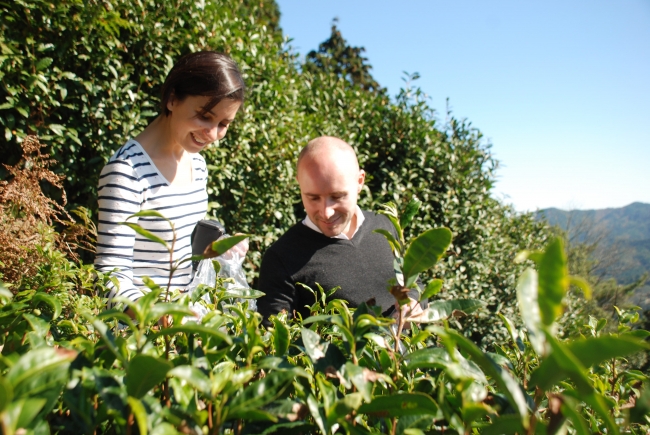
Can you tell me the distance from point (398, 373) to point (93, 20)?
354cm

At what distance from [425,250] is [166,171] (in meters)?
2.15

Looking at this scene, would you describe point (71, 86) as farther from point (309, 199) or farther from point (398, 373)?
point (398, 373)

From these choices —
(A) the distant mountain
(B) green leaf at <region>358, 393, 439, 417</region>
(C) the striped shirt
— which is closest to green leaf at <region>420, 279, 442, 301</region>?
(B) green leaf at <region>358, 393, 439, 417</region>

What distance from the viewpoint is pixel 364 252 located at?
311 centimetres

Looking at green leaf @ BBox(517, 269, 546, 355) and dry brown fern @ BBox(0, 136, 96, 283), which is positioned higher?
dry brown fern @ BBox(0, 136, 96, 283)

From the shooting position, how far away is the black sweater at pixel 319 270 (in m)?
2.86

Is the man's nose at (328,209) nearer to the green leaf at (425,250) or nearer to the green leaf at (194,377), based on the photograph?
the green leaf at (425,250)

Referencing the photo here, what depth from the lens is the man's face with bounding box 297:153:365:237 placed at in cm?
276

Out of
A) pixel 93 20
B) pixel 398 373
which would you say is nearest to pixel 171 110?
pixel 93 20

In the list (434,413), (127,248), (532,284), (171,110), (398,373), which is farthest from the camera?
(171,110)

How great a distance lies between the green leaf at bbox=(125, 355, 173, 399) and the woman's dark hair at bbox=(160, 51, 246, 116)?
2053 millimetres

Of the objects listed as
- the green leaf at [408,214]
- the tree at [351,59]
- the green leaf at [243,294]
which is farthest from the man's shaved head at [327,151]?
the tree at [351,59]

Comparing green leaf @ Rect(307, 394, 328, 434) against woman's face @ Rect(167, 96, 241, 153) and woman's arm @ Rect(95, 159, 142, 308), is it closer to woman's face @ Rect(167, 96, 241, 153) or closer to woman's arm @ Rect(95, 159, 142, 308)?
woman's arm @ Rect(95, 159, 142, 308)

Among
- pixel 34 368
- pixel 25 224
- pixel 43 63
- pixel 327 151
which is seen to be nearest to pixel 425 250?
pixel 34 368
